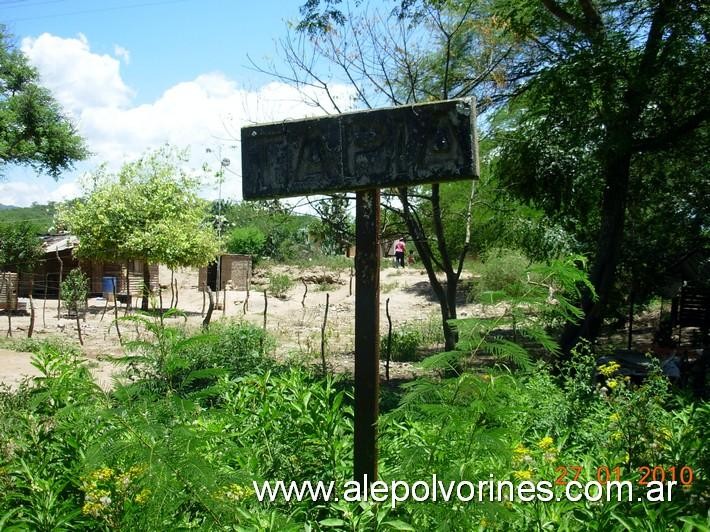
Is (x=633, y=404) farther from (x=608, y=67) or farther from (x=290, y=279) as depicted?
(x=290, y=279)

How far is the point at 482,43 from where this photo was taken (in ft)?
35.5

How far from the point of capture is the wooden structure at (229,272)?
29.5m

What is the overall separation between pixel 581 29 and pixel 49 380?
863 centimetres

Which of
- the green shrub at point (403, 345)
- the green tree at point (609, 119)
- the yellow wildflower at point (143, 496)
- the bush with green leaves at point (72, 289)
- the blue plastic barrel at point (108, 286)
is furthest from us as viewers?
the blue plastic barrel at point (108, 286)

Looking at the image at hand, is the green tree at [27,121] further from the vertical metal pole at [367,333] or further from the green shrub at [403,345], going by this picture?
the vertical metal pole at [367,333]

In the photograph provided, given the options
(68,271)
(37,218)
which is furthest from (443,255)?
(37,218)

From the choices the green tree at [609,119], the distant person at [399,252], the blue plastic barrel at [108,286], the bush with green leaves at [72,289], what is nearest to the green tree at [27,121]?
the bush with green leaves at [72,289]

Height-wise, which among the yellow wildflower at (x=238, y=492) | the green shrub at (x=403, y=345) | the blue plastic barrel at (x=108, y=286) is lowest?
the green shrub at (x=403, y=345)

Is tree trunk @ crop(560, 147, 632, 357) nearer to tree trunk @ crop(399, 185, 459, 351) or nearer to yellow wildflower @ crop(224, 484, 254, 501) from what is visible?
tree trunk @ crop(399, 185, 459, 351)

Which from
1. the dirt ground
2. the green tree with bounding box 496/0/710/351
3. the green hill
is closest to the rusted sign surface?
the dirt ground

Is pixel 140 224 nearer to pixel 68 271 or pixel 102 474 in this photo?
pixel 68 271

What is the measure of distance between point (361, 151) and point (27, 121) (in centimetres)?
1721

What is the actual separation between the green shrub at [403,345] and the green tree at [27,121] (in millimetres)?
9860

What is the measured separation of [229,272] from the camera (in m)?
29.9
